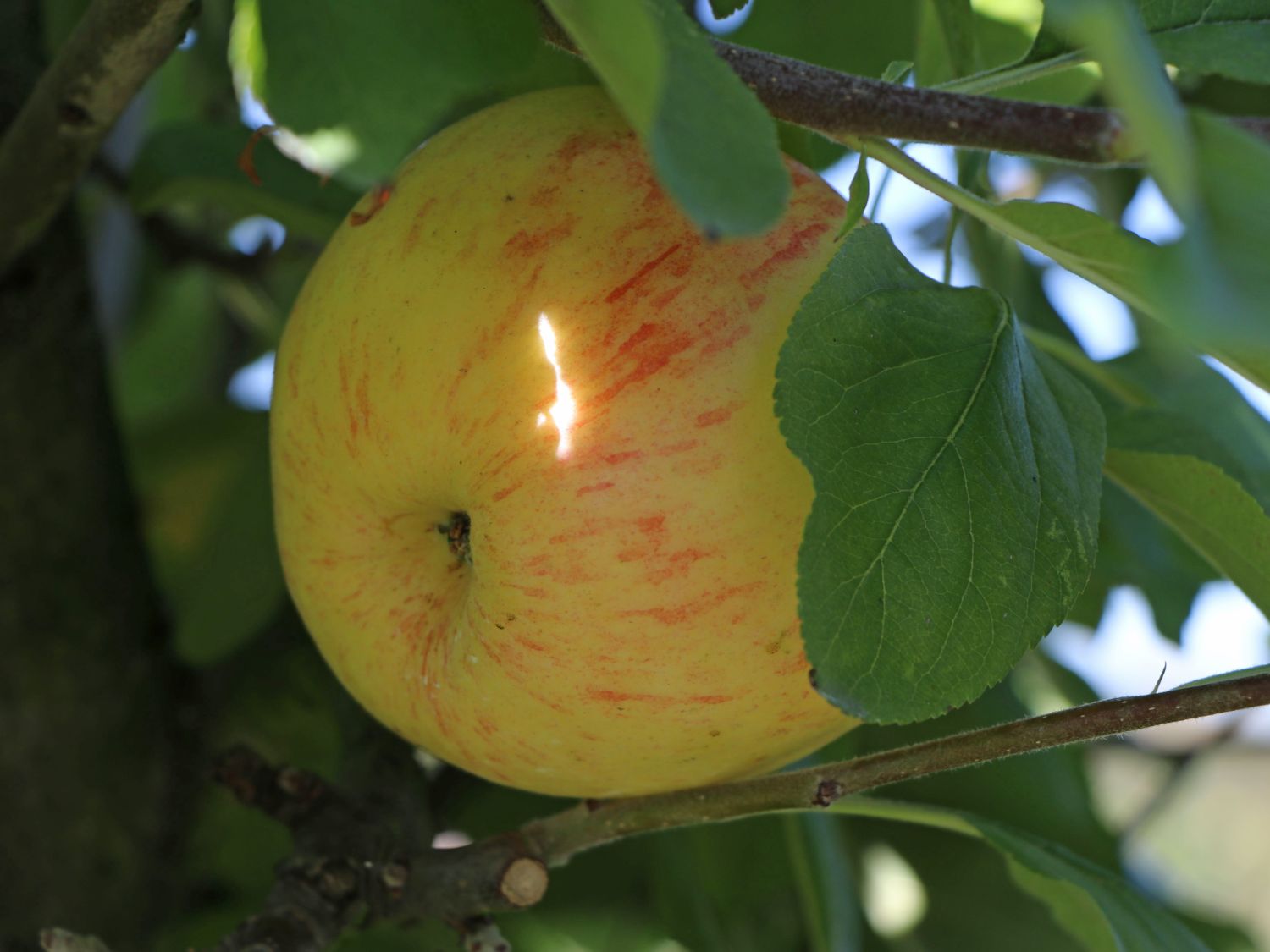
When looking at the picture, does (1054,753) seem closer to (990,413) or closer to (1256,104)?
(990,413)

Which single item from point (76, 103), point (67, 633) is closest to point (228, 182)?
point (76, 103)

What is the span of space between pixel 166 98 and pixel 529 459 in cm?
126

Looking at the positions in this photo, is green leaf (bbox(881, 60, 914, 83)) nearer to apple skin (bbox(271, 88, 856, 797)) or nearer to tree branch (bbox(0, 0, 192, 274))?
apple skin (bbox(271, 88, 856, 797))

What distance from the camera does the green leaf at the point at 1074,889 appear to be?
68 centimetres

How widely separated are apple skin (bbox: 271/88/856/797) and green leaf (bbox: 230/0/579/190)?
9cm

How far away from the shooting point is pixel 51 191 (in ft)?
2.68

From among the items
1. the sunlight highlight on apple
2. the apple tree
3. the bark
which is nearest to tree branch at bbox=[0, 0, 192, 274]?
the apple tree

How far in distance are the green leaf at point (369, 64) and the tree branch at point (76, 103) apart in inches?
3.5

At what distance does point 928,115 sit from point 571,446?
0.21m

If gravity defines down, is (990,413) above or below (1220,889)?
above

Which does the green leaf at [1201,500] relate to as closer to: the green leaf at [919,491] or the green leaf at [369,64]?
the green leaf at [919,491]

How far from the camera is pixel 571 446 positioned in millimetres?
585

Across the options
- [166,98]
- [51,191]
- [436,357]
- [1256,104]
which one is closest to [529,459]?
[436,357]

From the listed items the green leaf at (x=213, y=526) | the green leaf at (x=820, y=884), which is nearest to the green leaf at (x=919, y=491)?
the green leaf at (x=820, y=884)
